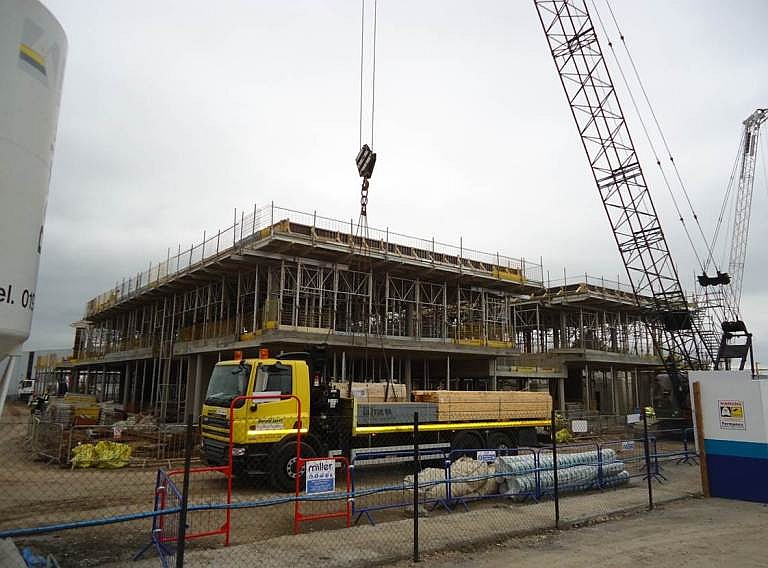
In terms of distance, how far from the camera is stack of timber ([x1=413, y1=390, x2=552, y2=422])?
15469mm

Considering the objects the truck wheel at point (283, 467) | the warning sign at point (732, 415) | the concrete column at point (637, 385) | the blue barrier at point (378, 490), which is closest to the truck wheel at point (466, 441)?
the blue barrier at point (378, 490)

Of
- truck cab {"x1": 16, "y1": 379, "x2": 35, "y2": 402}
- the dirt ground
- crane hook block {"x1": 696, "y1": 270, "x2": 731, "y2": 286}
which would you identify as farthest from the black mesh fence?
truck cab {"x1": 16, "y1": 379, "x2": 35, "y2": 402}

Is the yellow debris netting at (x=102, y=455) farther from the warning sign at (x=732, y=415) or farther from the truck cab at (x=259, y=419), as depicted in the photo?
the warning sign at (x=732, y=415)

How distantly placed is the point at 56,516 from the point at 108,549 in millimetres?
3252

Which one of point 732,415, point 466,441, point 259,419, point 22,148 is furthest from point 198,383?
point 22,148

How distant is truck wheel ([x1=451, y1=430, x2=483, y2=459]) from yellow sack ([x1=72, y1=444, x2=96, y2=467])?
10.6 m

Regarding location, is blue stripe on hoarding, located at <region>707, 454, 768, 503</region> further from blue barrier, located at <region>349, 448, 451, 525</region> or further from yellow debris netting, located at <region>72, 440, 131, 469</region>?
yellow debris netting, located at <region>72, 440, 131, 469</region>

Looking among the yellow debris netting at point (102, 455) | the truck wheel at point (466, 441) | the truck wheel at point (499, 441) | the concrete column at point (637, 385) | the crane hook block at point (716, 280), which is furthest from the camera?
the concrete column at point (637, 385)

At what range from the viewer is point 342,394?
1571cm

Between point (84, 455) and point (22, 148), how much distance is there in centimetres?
1436

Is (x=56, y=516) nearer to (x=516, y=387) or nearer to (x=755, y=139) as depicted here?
(x=516, y=387)

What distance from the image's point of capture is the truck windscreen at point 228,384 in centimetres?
1252

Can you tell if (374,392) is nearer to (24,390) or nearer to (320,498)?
(320,498)

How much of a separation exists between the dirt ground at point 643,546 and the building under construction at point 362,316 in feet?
32.9
